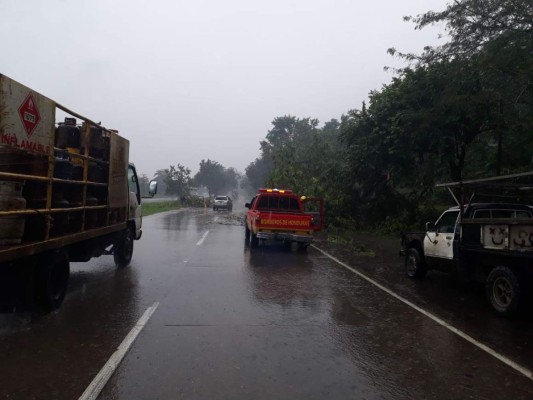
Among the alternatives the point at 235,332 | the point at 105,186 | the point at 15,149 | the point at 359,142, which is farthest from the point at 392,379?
the point at 359,142

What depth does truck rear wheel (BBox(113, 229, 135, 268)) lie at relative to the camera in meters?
10.2

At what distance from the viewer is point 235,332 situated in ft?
18.6

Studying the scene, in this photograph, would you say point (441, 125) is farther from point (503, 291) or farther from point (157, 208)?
point (157, 208)

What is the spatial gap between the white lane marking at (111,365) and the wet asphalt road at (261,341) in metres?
0.07

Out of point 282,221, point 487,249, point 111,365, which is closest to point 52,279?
point 111,365

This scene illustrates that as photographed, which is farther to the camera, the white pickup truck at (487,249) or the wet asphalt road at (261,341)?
the white pickup truck at (487,249)

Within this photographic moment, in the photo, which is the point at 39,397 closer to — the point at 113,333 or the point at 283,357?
the point at 113,333

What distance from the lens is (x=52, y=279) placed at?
6504 mm

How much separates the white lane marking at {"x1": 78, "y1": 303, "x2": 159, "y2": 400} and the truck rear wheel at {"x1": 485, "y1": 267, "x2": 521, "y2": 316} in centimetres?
545

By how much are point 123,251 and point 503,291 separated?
812 cm

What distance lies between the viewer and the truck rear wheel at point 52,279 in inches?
243

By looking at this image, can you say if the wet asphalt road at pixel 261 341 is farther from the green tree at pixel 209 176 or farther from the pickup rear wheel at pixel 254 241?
the green tree at pixel 209 176

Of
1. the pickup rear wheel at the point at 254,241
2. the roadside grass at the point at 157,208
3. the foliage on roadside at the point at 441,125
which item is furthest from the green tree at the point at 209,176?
the pickup rear wheel at the point at 254,241

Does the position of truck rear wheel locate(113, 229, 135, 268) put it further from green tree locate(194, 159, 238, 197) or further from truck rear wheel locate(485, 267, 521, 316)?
green tree locate(194, 159, 238, 197)
